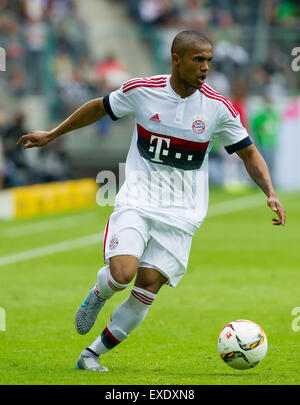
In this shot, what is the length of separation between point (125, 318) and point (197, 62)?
1892 millimetres

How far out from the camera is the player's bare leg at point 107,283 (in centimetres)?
628

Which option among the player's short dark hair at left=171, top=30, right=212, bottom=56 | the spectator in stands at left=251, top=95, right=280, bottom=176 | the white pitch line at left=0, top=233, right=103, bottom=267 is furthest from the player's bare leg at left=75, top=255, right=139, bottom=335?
the spectator in stands at left=251, top=95, right=280, bottom=176

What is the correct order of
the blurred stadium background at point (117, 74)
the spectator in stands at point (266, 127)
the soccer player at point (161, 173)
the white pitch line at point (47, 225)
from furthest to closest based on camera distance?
1. the spectator in stands at point (266, 127)
2. the blurred stadium background at point (117, 74)
3. the white pitch line at point (47, 225)
4. the soccer player at point (161, 173)

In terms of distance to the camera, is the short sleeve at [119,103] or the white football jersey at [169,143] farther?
the short sleeve at [119,103]

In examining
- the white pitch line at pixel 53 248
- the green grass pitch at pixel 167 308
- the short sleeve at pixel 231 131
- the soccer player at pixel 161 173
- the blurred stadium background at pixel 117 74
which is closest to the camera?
the soccer player at pixel 161 173

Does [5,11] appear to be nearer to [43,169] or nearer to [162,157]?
[43,169]

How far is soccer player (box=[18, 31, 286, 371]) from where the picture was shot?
6477 millimetres

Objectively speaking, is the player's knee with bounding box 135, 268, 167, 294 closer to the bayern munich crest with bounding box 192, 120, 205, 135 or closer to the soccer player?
the soccer player

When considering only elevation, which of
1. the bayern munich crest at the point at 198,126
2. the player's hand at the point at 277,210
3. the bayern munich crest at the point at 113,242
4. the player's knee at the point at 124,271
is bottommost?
the player's knee at the point at 124,271

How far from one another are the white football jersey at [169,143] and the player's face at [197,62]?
24 cm

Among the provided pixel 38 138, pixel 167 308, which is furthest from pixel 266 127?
pixel 38 138

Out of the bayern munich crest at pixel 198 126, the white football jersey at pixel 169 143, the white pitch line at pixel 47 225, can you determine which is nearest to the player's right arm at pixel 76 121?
the white football jersey at pixel 169 143

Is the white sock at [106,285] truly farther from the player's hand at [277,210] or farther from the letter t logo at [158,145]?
the player's hand at [277,210]

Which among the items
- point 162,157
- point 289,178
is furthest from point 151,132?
point 289,178
